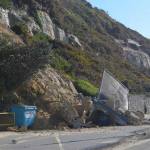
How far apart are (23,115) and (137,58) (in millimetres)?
64469

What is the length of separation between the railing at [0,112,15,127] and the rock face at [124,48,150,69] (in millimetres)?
59705

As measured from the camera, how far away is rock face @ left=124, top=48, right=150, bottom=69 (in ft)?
294

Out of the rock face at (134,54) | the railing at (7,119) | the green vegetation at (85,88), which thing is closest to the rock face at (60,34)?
the green vegetation at (85,88)

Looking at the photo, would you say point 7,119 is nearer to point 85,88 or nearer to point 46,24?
point 85,88

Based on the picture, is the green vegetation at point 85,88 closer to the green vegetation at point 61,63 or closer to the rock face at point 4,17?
the green vegetation at point 61,63

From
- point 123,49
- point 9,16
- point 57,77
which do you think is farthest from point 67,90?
point 123,49

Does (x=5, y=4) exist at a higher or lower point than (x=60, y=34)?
higher

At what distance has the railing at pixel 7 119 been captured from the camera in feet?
93.9

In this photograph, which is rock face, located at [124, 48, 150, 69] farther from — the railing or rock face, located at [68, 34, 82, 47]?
the railing

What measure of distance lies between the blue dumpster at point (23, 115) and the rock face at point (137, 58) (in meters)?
58.9

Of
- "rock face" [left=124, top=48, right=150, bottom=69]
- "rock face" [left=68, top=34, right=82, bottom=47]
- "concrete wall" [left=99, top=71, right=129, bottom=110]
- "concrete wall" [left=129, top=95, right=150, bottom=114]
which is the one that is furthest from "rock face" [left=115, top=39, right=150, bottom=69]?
"concrete wall" [left=99, top=71, right=129, bottom=110]

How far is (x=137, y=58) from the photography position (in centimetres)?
9231

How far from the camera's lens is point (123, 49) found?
89.4m

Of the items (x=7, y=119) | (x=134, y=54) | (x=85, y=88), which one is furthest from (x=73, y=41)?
(x=7, y=119)
